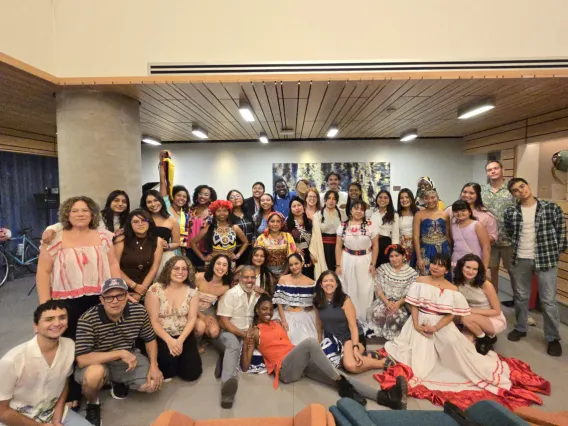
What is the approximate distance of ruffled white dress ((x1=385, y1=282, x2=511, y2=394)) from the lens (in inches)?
109

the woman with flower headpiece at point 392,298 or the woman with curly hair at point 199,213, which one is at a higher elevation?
the woman with curly hair at point 199,213

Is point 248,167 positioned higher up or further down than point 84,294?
higher up

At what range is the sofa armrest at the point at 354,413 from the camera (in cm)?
100

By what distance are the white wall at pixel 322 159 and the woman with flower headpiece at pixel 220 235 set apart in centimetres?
515

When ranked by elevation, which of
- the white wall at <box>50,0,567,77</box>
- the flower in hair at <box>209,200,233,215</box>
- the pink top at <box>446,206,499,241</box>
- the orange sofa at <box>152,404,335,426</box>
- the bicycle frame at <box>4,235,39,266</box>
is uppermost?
the white wall at <box>50,0,567,77</box>

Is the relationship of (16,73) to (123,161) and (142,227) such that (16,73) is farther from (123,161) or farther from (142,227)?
(142,227)

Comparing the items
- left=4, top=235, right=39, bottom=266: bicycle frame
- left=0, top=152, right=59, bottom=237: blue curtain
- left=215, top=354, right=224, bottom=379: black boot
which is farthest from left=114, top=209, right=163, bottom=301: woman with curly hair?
left=0, top=152, right=59, bottom=237: blue curtain

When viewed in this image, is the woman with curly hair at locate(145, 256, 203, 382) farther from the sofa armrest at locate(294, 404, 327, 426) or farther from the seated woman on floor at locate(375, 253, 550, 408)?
the sofa armrest at locate(294, 404, 327, 426)

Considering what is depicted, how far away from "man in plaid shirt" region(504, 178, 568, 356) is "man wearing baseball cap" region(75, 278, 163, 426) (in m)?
3.86

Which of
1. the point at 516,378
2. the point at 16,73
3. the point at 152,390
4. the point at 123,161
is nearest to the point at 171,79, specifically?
the point at 123,161

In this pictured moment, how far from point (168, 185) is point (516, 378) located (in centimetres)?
448

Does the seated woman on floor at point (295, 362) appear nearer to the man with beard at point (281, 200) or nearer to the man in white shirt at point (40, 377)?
the man in white shirt at point (40, 377)

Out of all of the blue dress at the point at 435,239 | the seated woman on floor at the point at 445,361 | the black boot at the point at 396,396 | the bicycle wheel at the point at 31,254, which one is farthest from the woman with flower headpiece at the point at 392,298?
the bicycle wheel at the point at 31,254

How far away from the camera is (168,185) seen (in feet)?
15.0
